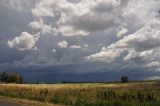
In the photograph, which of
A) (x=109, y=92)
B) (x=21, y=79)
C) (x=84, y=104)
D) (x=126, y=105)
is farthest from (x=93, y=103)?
(x=21, y=79)

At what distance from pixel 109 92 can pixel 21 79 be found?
121251 millimetres

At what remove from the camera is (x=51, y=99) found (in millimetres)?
34844

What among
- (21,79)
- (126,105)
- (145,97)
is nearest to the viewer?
(126,105)

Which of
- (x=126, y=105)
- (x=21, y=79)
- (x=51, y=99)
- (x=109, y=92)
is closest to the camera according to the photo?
(x=126, y=105)

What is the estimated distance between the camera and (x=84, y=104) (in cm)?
2939

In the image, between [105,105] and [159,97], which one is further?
[159,97]

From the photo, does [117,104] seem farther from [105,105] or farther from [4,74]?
[4,74]

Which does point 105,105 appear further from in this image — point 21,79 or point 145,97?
point 21,79

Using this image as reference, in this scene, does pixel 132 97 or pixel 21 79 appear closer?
pixel 132 97

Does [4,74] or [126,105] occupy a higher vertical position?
[4,74]

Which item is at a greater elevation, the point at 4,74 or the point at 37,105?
the point at 4,74

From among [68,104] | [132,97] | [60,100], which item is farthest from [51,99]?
[132,97]

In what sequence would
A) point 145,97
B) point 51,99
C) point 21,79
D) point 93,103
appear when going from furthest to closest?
point 21,79
point 51,99
point 145,97
point 93,103

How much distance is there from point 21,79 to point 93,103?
130 m
